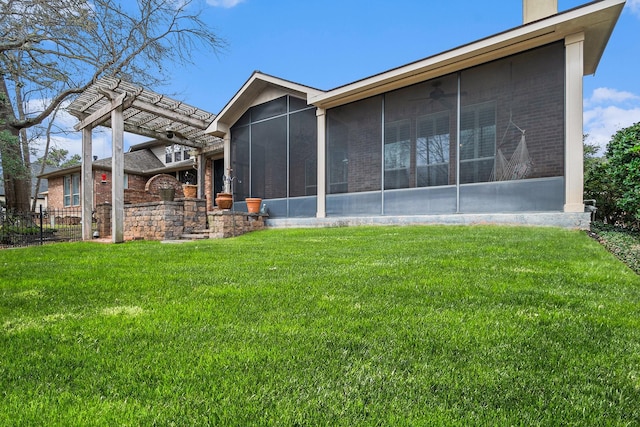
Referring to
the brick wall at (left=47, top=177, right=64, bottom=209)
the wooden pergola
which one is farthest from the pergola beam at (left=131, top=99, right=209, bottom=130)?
the brick wall at (left=47, top=177, right=64, bottom=209)

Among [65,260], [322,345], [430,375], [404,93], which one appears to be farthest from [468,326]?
[404,93]

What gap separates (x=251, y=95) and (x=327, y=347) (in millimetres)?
11230

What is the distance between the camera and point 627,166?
6375mm

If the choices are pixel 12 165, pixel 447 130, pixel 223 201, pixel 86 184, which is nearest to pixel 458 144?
pixel 447 130

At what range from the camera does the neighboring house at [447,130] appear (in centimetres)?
661

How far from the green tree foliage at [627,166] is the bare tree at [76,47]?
32.8ft

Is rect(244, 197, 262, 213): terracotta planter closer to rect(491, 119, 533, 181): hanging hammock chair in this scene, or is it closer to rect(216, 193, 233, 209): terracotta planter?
rect(216, 193, 233, 209): terracotta planter

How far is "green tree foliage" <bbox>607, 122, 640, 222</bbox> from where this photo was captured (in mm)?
6320

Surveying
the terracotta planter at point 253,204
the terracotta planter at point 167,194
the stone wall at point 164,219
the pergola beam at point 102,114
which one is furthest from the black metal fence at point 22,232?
the terracotta planter at point 253,204

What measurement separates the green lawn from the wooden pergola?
555 centimetres

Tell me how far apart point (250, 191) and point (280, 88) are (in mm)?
3523

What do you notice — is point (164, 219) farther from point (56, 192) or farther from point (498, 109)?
point (56, 192)

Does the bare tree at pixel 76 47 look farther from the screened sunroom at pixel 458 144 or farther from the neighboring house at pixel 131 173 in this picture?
the neighboring house at pixel 131 173

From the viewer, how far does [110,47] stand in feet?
32.5
